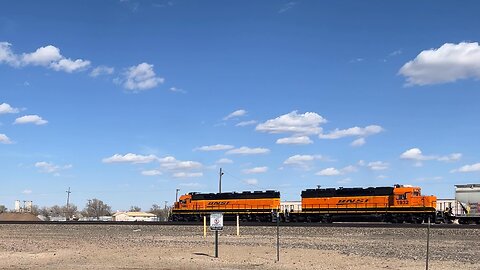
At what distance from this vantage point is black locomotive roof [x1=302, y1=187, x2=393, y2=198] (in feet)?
169

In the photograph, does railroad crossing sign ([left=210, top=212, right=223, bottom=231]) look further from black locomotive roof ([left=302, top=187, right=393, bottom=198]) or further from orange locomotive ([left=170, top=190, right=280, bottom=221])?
orange locomotive ([left=170, top=190, right=280, bottom=221])

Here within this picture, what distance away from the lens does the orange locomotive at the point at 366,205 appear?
159 feet

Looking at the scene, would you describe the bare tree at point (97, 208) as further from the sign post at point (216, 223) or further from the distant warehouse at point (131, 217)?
the sign post at point (216, 223)

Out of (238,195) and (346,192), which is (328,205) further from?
(238,195)

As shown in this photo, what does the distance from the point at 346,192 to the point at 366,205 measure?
2.44 meters

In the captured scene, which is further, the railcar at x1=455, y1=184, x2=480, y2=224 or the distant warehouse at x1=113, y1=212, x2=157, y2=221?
the distant warehouse at x1=113, y1=212, x2=157, y2=221

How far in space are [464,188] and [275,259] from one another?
107ft

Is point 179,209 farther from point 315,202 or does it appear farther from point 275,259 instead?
point 275,259

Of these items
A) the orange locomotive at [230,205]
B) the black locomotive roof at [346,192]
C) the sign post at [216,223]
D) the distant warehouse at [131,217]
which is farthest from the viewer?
the distant warehouse at [131,217]

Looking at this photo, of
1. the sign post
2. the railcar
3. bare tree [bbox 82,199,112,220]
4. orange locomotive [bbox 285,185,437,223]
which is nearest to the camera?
the sign post

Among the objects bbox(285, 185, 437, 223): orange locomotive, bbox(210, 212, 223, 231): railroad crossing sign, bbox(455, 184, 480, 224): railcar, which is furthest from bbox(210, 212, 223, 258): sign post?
bbox(455, 184, 480, 224): railcar

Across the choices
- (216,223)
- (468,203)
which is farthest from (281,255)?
(468,203)

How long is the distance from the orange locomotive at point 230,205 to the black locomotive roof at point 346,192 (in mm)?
3927

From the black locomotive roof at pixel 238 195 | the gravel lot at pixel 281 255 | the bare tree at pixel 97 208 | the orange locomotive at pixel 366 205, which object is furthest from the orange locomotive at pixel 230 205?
the bare tree at pixel 97 208
